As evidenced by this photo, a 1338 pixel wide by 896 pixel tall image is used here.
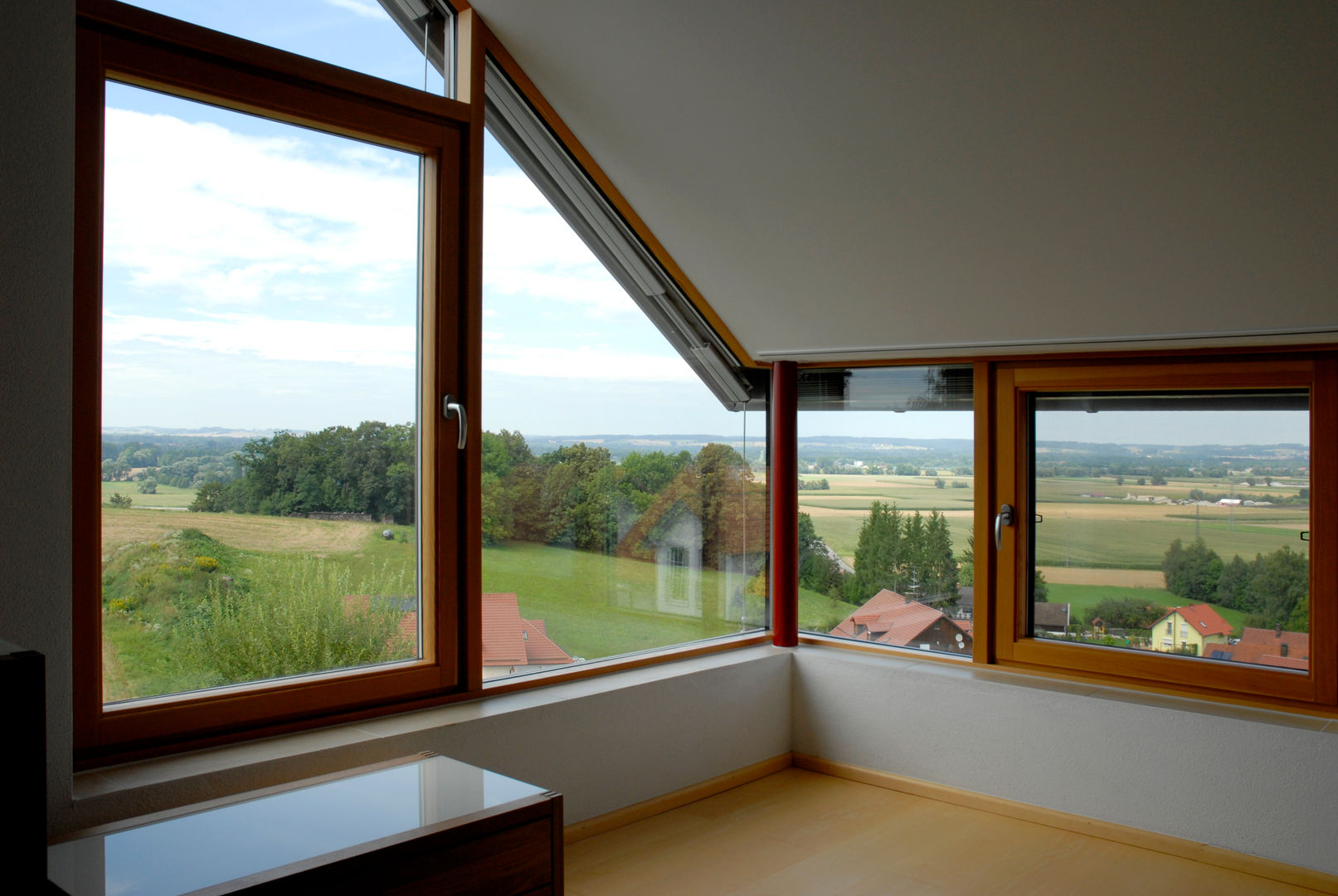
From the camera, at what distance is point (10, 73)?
6.26ft

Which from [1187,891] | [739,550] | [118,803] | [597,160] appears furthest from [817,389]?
[118,803]

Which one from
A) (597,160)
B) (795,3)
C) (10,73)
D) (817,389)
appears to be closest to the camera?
(10,73)

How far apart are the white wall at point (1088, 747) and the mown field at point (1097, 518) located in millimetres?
490

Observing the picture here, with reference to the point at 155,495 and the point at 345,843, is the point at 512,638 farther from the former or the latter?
the point at 345,843

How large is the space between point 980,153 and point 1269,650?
1.97m

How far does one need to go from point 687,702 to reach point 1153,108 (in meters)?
2.36

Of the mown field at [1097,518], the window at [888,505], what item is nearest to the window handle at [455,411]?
the window at [888,505]

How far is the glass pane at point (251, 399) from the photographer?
92.4 inches

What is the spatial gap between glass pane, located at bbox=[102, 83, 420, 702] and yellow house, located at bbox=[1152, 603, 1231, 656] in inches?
101

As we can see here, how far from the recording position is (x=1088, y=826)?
10.6 feet

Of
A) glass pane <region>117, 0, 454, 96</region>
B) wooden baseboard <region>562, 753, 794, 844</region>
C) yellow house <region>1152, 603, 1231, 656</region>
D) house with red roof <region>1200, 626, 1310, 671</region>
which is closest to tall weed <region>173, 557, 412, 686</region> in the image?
wooden baseboard <region>562, 753, 794, 844</region>

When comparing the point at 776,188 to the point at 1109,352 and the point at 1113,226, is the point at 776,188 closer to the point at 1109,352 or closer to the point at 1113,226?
the point at 1113,226

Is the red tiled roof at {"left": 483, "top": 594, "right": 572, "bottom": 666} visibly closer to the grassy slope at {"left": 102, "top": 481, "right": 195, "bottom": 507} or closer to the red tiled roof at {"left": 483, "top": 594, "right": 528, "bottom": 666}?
the red tiled roof at {"left": 483, "top": 594, "right": 528, "bottom": 666}

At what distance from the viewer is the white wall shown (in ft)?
9.58
